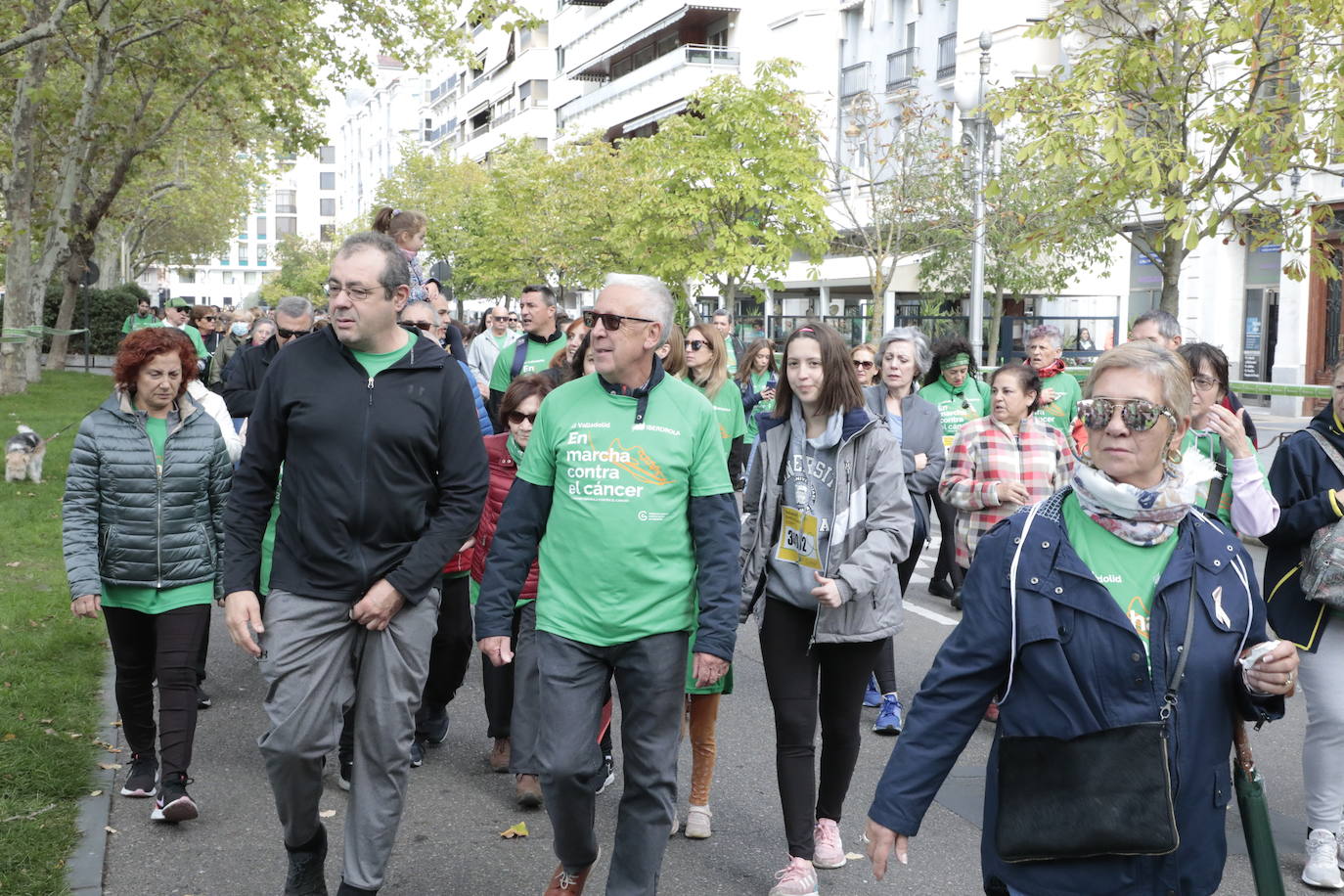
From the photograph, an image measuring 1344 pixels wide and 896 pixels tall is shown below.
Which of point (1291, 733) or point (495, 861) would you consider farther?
point (1291, 733)

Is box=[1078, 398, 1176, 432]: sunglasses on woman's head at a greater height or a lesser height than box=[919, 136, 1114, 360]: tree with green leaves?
lesser

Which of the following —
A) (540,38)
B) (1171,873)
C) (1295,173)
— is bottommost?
(1171,873)

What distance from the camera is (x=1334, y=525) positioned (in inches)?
190

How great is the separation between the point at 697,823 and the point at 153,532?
234cm

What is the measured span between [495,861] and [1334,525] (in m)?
3.11

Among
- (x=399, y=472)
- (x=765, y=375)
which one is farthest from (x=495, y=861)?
(x=765, y=375)

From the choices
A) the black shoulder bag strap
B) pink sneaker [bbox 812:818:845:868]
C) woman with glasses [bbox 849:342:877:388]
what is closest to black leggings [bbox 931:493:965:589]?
woman with glasses [bbox 849:342:877:388]

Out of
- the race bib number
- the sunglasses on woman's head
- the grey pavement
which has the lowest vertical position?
the grey pavement

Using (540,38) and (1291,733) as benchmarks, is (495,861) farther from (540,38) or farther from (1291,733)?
(540,38)

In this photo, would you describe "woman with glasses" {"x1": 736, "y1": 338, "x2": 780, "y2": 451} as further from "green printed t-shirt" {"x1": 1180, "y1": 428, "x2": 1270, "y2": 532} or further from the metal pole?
A: the metal pole

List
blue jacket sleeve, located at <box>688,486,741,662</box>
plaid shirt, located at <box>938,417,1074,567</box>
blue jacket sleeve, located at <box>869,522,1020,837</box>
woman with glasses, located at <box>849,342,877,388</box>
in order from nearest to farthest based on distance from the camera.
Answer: blue jacket sleeve, located at <box>869,522,1020,837</box>
blue jacket sleeve, located at <box>688,486,741,662</box>
plaid shirt, located at <box>938,417,1074,567</box>
woman with glasses, located at <box>849,342,877,388</box>

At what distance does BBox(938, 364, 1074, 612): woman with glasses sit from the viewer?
6.89 metres

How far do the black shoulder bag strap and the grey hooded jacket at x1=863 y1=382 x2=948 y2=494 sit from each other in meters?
2.94

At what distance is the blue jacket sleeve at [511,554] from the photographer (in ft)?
13.7
